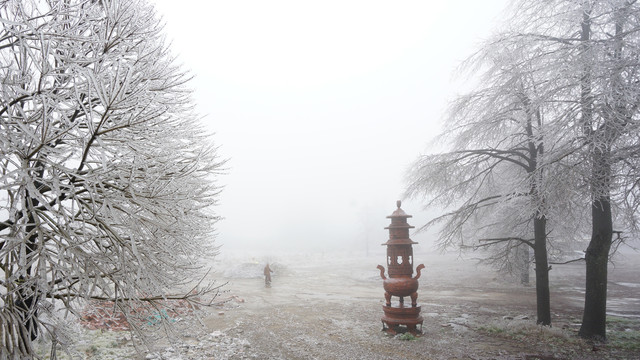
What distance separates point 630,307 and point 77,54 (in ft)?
54.9

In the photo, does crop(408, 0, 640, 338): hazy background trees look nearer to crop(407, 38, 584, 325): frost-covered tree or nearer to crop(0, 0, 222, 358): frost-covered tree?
crop(407, 38, 584, 325): frost-covered tree

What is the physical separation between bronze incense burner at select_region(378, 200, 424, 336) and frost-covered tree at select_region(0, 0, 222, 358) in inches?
234

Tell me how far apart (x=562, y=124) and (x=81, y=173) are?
796 cm

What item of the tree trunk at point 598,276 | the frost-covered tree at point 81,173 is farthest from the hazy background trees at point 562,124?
the frost-covered tree at point 81,173

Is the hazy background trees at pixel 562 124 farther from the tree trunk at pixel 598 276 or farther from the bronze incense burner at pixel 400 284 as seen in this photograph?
the bronze incense burner at pixel 400 284

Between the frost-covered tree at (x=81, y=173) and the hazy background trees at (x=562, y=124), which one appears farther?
the hazy background trees at (x=562, y=124)

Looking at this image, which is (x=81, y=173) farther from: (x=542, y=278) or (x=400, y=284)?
(x=542, y=278)

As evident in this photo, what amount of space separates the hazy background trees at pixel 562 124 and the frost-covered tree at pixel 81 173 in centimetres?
683

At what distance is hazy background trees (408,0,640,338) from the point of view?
6.16m

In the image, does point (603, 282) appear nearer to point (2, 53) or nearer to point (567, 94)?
point (567, 94)

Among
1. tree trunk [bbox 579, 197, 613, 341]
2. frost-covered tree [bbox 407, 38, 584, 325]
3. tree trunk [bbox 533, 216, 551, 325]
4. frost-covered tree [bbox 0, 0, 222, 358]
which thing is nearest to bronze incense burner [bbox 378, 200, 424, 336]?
frost-covered tree [bbox 407, 38, 584, 325]

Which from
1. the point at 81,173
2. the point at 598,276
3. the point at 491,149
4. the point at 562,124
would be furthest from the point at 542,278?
the point at 81,173

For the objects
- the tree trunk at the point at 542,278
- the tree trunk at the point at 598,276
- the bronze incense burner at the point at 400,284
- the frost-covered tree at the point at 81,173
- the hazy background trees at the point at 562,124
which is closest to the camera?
the frost-covered tree at the point at 81,173

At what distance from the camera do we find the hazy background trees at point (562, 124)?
20.2 ft
